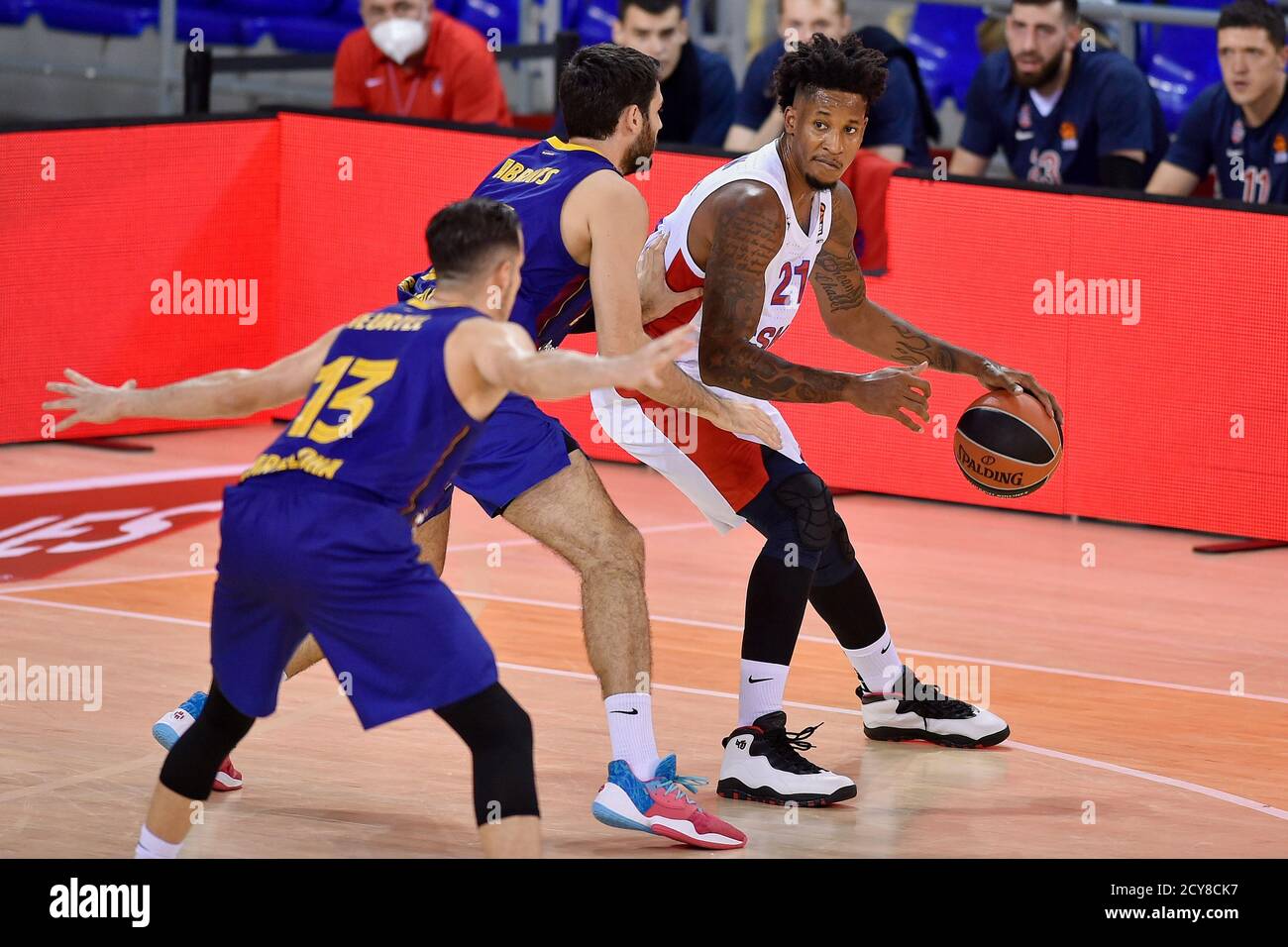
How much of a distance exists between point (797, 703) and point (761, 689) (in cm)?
103

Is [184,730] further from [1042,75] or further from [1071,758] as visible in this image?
[1042,75]

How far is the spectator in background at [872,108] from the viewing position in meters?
10.3

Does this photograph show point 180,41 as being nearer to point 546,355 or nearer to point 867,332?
point 867,332

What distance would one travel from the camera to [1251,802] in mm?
5840

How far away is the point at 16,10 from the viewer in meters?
14.1

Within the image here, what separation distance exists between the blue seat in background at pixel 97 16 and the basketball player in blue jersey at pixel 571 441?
929 centimetres

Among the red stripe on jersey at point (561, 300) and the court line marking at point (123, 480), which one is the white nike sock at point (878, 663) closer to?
the red stripe on jersey at point (561, 300)

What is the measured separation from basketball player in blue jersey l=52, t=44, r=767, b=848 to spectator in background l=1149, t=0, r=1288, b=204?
4591 mm

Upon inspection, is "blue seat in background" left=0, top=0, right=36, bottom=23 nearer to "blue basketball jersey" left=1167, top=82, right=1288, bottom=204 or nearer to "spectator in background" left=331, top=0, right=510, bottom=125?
"spectator in background" left=331, top=0, right=510, bottom=125

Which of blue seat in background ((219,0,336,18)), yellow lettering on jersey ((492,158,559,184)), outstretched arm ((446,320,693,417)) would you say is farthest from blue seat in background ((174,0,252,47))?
outstretched arm ((446,320,693,417))

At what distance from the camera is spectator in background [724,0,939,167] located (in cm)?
1027

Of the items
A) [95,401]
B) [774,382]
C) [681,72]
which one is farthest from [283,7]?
[95,401]

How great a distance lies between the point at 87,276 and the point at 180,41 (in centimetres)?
472

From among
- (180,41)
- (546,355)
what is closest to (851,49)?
(546,355)
